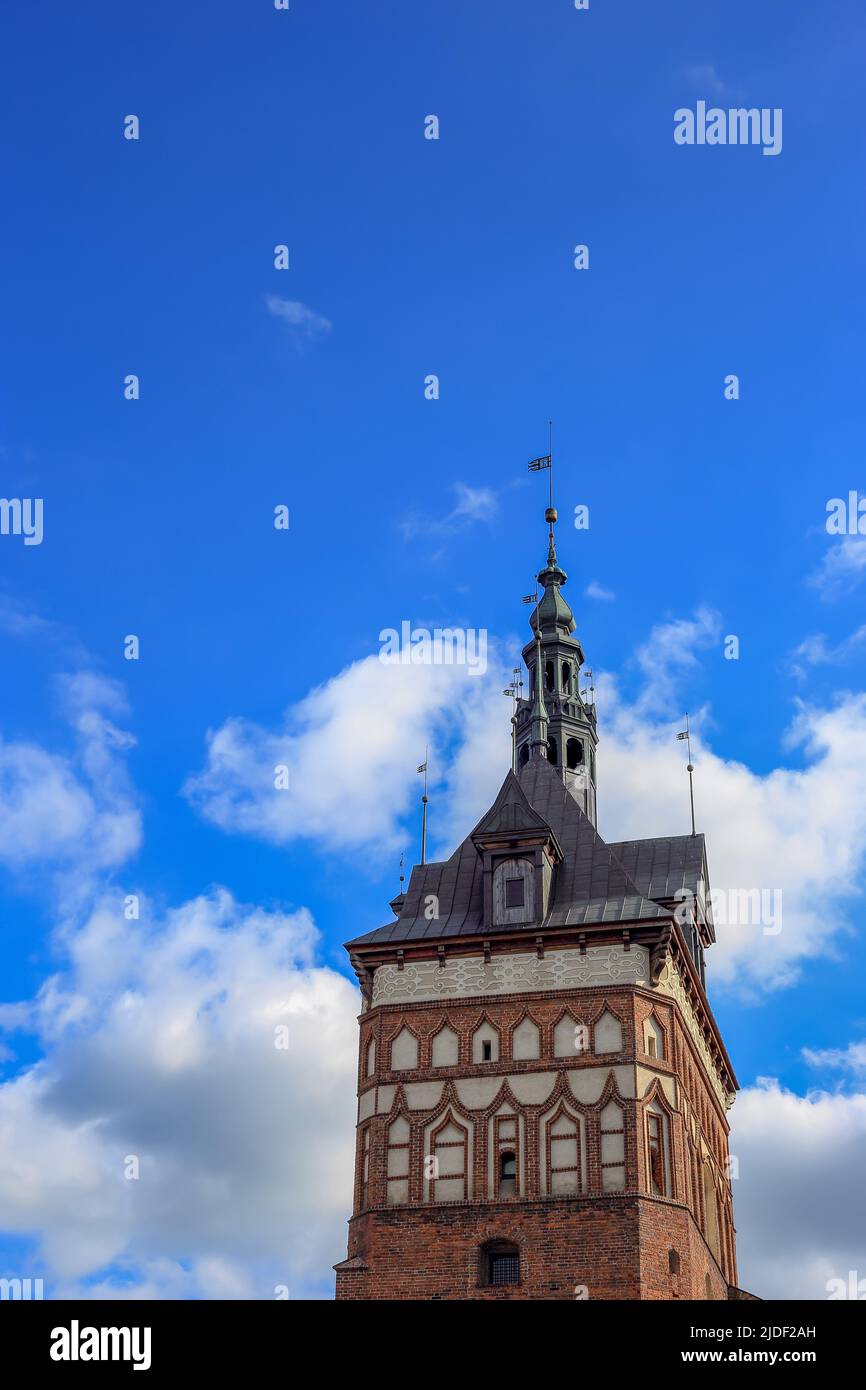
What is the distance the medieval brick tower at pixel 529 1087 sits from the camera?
44.1 metres

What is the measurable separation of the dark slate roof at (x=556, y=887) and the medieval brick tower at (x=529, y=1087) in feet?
0.25

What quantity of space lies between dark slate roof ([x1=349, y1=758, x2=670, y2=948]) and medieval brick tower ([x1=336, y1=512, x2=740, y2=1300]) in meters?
0.08

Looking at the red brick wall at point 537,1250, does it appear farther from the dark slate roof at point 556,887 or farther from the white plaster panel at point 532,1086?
the dark slate roof at point 556,887

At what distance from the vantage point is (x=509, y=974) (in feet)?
158

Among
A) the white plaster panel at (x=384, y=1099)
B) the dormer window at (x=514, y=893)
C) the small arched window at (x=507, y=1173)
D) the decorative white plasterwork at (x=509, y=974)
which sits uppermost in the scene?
the dormer window at (x=514, y=893)

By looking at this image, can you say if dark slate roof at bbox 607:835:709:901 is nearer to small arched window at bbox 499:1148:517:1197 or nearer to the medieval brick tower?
the medieval brick tower

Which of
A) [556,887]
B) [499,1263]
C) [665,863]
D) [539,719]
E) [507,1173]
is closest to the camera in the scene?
[499,1263]

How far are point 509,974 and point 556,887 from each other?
3722 mm

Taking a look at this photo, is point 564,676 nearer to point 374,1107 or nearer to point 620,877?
point 620,877

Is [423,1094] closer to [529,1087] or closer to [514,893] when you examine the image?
[529,1087]

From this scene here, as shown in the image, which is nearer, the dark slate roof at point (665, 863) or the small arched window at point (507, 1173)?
the small arched window at point (507, 1173)

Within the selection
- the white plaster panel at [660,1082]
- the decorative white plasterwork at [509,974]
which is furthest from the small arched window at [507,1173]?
the decorative white plasterwork at [509,974]

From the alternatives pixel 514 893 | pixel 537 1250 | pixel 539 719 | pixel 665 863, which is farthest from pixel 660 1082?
pixel 539 719
